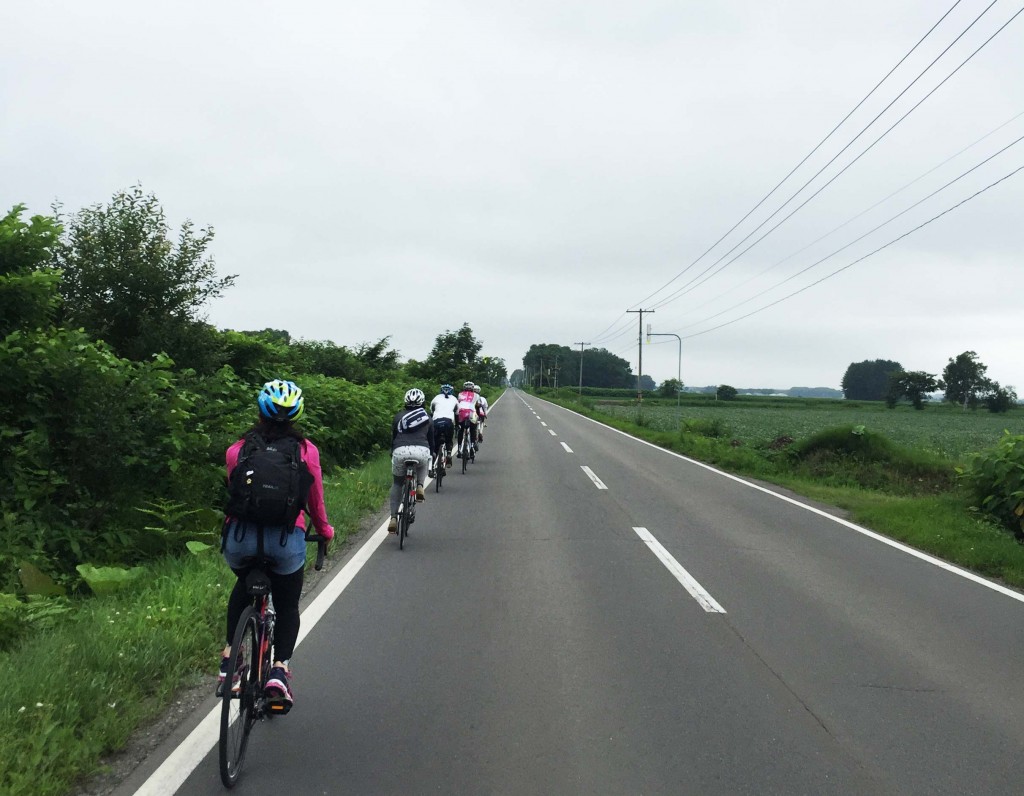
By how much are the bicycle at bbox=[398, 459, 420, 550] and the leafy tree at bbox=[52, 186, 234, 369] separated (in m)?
7.38

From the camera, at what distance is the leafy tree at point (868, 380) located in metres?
Result: 140

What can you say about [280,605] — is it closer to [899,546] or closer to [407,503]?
[407,503]

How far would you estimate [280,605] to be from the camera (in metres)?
3.92

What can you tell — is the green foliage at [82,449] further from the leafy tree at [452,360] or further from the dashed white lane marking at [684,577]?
the leafy tree at [452,360]

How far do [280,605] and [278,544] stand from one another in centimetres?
44

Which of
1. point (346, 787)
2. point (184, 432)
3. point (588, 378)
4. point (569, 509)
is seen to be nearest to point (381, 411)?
point (569, 509)

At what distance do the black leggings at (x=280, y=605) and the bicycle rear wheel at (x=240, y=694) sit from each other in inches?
3.8

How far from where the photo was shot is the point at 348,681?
4699 millimetres

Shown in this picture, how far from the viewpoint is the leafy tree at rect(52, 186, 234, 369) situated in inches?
553

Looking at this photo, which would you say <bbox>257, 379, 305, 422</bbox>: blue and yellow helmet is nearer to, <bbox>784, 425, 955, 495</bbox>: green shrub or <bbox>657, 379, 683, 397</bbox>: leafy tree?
<bbox>784, 425, 955, 495</bbox>: green shrub

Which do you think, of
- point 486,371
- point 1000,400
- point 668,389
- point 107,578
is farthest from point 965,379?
point 107,578

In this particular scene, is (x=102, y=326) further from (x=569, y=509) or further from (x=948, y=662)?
(x=948, y=662)

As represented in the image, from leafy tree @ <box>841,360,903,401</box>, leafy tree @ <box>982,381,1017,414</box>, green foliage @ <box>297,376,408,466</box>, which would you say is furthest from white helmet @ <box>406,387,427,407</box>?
leafy tree @ <box>841,360,903,401</box>

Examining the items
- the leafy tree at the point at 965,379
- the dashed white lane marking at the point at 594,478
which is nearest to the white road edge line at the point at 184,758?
the dashed white lane marking at the point at 594,478
